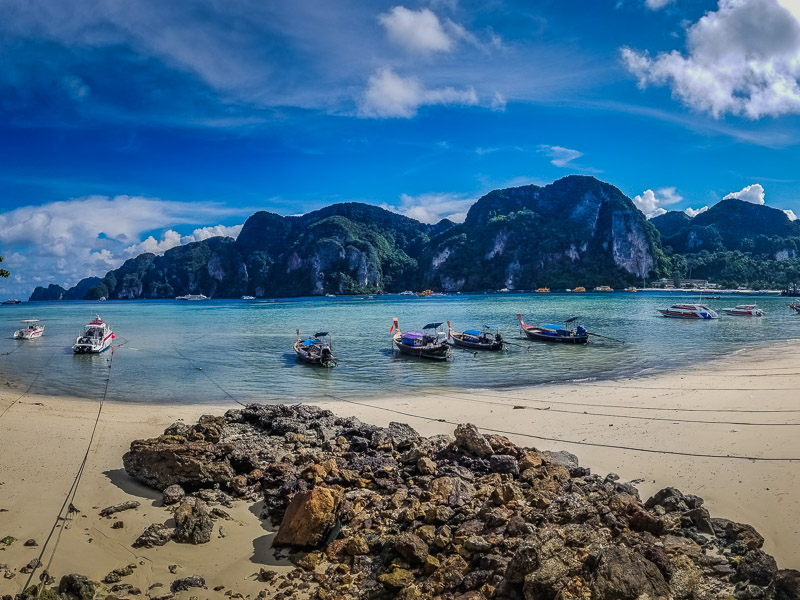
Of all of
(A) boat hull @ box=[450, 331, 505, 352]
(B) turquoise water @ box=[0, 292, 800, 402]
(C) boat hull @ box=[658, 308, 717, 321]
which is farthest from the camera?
(C) boat hull @ box=[658, 308, 717, 321]

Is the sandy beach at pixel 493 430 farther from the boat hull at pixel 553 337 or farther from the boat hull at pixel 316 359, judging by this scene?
the boat hull at pixel 553 337

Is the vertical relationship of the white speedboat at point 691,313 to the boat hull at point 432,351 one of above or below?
above

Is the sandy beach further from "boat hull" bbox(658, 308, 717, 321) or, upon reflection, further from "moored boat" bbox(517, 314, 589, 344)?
"boat hull" bbox(658, 308, 717, 321)

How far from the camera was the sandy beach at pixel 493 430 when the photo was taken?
6.70 m

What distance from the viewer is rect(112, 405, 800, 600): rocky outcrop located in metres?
5.32

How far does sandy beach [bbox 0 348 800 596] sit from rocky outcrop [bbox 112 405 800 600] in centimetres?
66

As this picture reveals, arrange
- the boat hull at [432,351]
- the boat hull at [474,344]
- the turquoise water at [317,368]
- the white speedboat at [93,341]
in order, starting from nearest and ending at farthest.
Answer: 1. the turquoise water at [317,368]
2. the boat hull at [432,351]
3. the boat hull at [474,344]
4. the white speedboat at [93,341]

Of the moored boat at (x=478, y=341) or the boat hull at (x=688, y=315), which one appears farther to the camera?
the boat hull at (x=688, y=315)

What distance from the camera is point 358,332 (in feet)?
159

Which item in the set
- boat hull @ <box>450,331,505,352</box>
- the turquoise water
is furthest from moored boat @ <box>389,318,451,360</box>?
boat hull @ <box>450,331,505,352</box>

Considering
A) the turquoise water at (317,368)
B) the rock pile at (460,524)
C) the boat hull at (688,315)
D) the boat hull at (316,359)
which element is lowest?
the turquoise water at (317,368)

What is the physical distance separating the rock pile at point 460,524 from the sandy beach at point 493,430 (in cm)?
48

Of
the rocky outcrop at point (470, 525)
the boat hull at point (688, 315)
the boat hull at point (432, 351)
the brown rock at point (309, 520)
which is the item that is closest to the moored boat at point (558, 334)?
the boat hull at point (432, 351)

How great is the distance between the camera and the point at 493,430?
43.4ft
